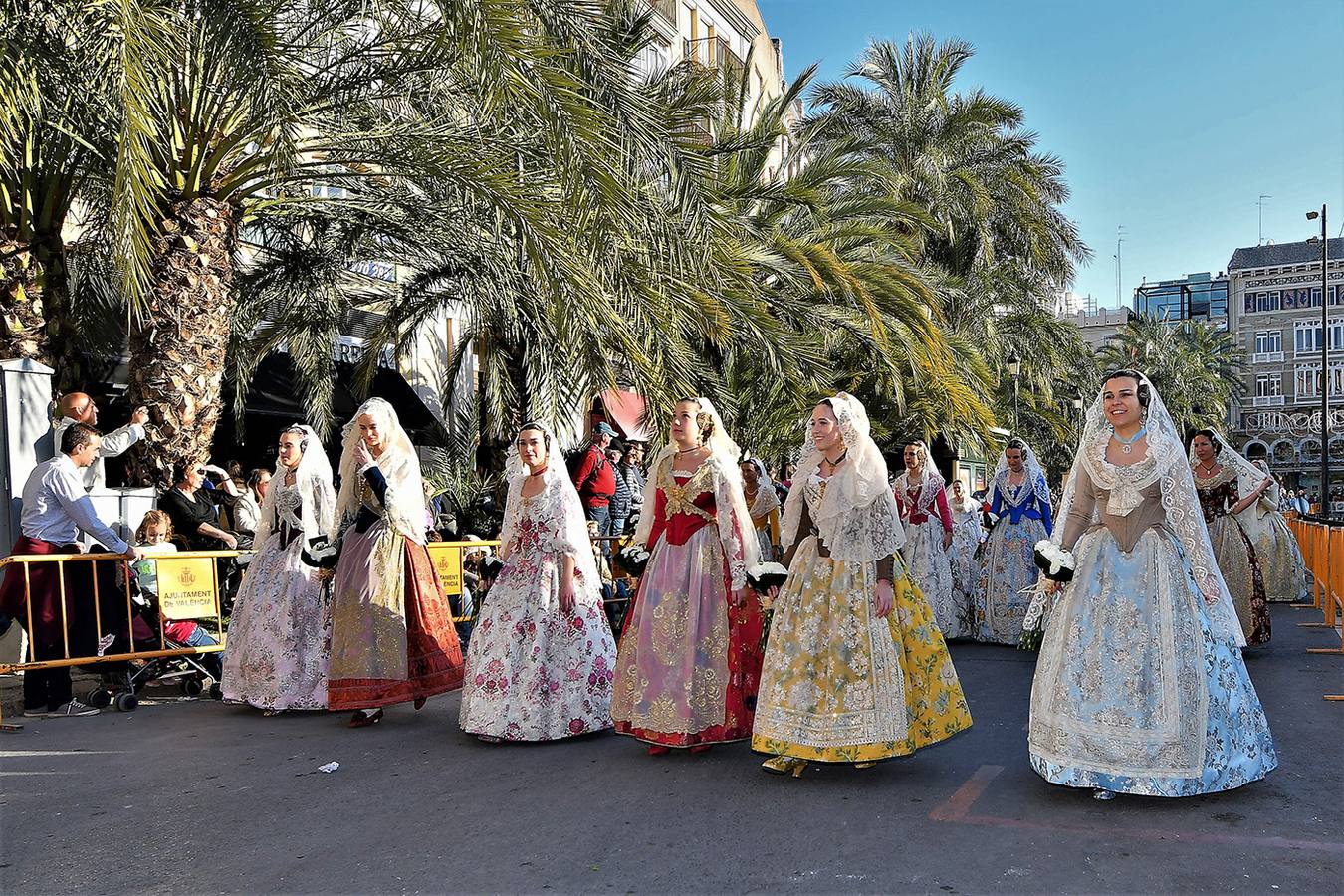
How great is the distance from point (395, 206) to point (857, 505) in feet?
21.2

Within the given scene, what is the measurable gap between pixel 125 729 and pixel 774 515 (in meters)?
6.57

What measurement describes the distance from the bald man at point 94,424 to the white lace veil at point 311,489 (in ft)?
4.71

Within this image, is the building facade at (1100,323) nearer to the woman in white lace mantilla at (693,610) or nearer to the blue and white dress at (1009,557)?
the blue and white dress at (1009,557)

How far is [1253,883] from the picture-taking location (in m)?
4.00

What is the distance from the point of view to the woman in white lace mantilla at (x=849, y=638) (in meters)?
5.51

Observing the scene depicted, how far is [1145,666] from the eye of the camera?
Result: 5.05 metres

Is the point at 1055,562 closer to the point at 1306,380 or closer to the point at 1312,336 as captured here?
the point at 1306,380

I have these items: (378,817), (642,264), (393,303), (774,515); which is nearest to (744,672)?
(378,817)

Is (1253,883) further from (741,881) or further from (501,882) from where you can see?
(501,882)

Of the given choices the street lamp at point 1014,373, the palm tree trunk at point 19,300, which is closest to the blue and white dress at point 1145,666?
the palm tree trunk at point 19,300

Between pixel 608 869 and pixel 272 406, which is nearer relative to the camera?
pixel 608 869

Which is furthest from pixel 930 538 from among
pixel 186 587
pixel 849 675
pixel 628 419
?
pixel 628 419

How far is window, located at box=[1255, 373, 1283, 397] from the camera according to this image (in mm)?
73750

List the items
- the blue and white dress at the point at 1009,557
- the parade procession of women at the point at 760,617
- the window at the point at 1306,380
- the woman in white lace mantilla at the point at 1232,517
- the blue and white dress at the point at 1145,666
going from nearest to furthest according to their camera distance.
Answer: the blue and white dress at the point at 1145,666 < the parade procession of women at the point at 760,617 < the woman in white lace mantilla at the point at 1232,517 < the blue and white dress at the point at 1009,557 < the window at the point at 1306,380
